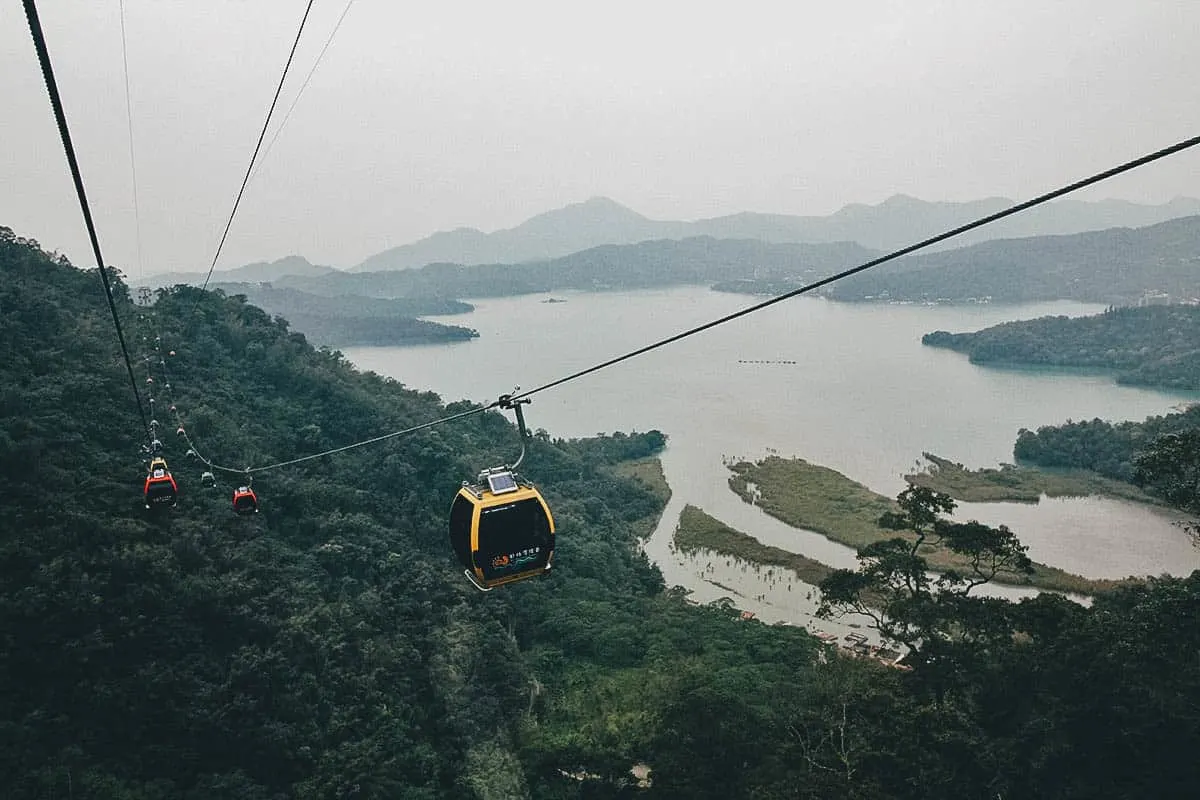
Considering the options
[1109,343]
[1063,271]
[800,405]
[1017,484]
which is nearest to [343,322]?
[800,405]

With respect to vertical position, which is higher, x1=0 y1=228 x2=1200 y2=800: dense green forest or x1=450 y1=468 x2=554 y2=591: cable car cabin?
x1=450 y1=468 x2=554 y2=591: cable car cabin

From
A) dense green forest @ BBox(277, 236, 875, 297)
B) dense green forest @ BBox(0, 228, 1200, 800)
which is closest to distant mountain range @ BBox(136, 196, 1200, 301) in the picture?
dense green forest @ BBox(277, 236, 875, 297)

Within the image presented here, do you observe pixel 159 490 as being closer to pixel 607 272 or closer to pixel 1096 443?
pixel 1096 443

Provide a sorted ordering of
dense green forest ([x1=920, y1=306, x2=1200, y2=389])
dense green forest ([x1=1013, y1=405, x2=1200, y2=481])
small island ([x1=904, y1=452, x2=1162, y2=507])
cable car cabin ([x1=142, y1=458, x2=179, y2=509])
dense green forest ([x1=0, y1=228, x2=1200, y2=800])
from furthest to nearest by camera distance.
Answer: dense green forest ([x1=920, y1=306, x2=1200, y2=389])
dense green forest ([x1=1013, y1=405, x2=1200, y2=481])
small island ([x1=904, y1=452, x2=1162, y2=507])
dense green forest ([x1=0, y1=228, x2=1200, y2=800])
cable car cabin ([x1=142, y1=458, x2=179, y2=509])

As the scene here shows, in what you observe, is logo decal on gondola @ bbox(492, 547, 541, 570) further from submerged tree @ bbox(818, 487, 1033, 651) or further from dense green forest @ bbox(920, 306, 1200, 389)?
dense green forest @ bbox(920, 306, 1200, 389)

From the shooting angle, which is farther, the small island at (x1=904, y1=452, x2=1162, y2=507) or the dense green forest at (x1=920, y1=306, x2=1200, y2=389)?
the dense green forest at (x1=920, y1=306, x2=1200, y2=389)

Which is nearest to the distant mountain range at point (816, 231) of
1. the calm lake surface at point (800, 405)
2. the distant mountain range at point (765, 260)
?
the distant mountain range at point (765, 260)
